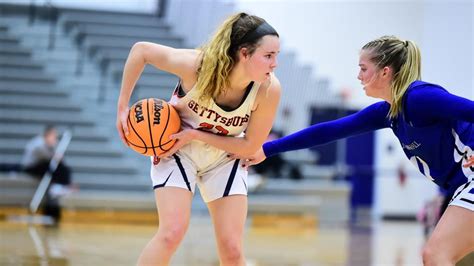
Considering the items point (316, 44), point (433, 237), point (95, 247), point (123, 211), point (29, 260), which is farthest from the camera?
point (316, 44)

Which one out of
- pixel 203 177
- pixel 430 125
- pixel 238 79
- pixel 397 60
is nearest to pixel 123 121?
pixel 203 177

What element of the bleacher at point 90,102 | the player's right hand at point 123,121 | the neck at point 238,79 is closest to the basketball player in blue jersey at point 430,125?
the neck at point 238,79

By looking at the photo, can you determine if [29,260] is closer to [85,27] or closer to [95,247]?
[95,247]

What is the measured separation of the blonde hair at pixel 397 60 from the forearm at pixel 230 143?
704mm

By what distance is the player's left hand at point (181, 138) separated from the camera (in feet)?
12.1

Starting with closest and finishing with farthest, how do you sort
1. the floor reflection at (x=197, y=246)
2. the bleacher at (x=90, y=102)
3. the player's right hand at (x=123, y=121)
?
the player's right hand at (x=123, y=121) → the floor reflection at (x=197, y=246) → the bleacher at (x=90, y=102)

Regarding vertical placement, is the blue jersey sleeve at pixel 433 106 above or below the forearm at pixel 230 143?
above

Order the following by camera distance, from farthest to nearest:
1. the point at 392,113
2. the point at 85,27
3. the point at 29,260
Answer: the point at 85,27 < the point at 29,260 < the point at 392,113

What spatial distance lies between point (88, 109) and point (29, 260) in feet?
28.9

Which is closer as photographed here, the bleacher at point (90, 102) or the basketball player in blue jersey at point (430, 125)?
the basketball player in blue jersey at point (430, 125)

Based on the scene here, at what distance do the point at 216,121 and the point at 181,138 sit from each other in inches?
7.8

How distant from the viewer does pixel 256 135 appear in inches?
150

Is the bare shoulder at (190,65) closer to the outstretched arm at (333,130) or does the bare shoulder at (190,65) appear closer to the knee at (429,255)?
the outstretched arm at (333,130)

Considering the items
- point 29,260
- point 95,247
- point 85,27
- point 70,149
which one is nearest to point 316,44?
point 85,27
